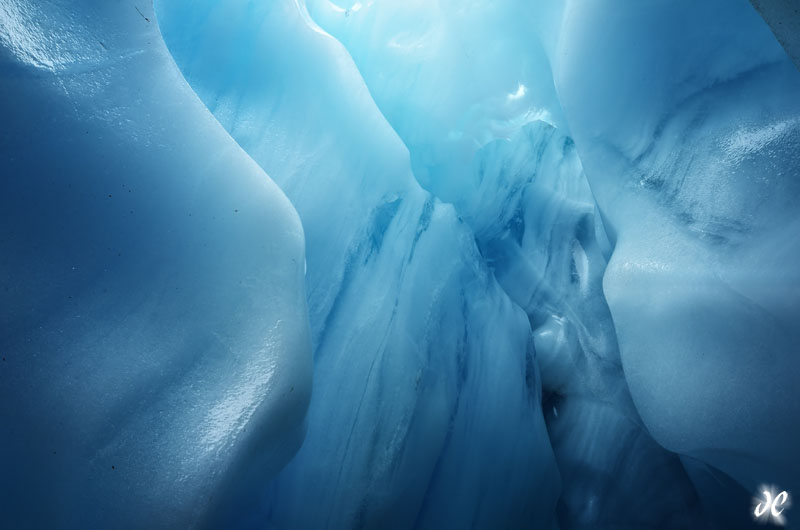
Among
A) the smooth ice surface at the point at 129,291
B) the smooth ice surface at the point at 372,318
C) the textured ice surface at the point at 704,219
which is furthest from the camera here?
the smooth ice surface at the point at 372,318

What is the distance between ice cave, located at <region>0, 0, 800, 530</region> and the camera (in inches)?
24.2

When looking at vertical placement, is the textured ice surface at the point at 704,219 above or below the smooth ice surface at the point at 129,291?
above

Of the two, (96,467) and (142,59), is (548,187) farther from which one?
(96,467)

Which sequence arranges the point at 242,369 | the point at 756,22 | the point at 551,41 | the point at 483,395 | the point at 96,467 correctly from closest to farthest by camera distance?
the point at 96,467 → the point at 242,369 → the point at 756,22 → the point at 483,395 → the point at 551,41

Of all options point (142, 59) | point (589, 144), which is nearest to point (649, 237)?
point (589, 144)

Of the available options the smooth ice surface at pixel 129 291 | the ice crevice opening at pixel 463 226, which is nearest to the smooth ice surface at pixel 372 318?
the ice crevice opening at pixel 463 226

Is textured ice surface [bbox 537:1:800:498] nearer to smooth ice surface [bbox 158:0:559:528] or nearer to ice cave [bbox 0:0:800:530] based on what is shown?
ice cave [bbox 0:0:800:530]

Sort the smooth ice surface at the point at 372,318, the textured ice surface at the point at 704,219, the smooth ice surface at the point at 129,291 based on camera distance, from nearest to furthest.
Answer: the smooth ice surface at the point at 129,291 < the textured ice surface at the point at 704,219 < the smooth ice surface at the point at 372,318

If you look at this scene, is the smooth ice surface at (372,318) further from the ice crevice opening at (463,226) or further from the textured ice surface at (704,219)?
the textured ice surface at (704,219)

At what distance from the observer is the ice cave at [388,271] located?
0.61 m

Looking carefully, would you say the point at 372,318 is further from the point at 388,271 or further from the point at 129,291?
the point at 129,291

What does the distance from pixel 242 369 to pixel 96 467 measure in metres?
0.22

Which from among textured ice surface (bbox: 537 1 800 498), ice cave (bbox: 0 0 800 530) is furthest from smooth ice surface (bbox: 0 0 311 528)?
textured ice surface (bbox: 537 1 800 498)

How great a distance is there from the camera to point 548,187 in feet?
5.20
